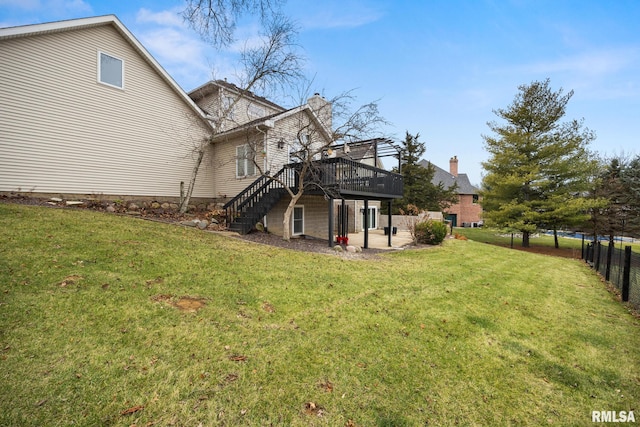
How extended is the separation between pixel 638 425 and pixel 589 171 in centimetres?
2315

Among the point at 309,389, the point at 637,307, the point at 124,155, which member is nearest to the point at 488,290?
the point at 637,307

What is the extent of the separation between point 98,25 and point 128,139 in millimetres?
4372

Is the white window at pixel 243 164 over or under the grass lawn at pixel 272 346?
over

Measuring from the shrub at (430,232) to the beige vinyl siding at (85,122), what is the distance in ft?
39.6

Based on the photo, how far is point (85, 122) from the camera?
10492 mm

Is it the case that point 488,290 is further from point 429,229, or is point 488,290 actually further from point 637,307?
point 429,229

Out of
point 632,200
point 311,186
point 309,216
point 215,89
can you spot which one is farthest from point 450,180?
point 311,186

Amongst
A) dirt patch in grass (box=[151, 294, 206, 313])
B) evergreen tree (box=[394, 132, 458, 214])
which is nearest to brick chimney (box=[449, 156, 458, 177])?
evergreen tree (box=[394, 132, 458, 214])

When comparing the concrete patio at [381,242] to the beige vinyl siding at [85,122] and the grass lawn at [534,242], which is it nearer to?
the beige vinyl siding at [85,122]

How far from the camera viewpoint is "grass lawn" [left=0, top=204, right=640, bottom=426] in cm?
246

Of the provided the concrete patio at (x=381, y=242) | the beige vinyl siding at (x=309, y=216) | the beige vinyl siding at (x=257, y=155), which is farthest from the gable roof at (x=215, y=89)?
the concrete patio at (x=381, y=242)

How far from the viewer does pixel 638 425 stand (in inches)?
105

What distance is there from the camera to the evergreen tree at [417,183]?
2866 cm

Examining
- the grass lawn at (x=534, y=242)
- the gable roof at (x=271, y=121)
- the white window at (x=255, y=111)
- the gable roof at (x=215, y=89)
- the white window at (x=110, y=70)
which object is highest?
the gable roof at (x=215, y=89)
